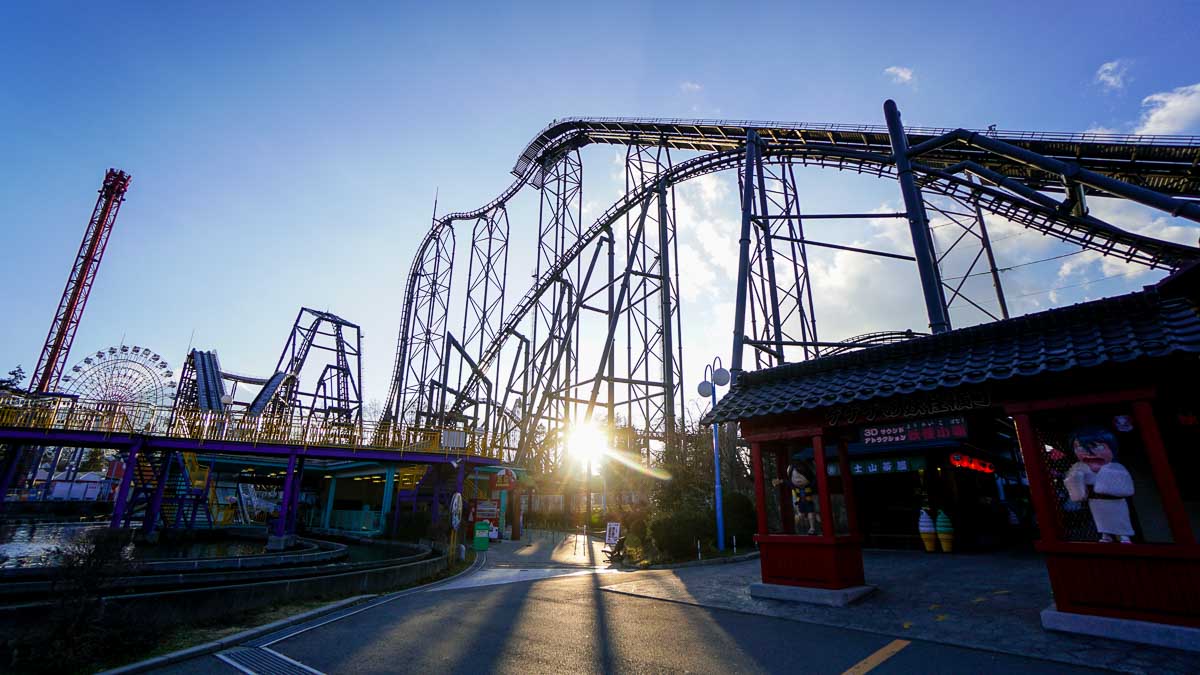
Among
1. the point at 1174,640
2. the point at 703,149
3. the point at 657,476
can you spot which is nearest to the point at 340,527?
the point at 657,476

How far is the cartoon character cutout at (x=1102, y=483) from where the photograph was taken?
4836 millimetres

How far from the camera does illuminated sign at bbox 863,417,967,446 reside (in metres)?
10.3

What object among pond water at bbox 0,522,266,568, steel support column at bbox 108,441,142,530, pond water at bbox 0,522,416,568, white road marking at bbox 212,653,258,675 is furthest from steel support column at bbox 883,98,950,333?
steel support column at bbox 108,441,142,530

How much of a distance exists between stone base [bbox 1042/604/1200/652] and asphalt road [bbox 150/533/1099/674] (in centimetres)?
96

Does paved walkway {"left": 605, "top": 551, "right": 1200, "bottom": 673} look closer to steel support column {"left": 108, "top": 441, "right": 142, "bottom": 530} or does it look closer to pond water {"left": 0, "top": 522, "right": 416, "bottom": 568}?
pond water {"left": 0, "top": 522, "right": 416, "bottom": 568}

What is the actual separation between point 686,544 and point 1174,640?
912 centimetres

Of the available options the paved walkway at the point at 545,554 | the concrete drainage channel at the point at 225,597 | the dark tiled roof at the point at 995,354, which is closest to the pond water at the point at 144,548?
the concrete drainage channel at the point at 225,597

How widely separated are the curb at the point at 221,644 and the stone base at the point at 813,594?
6.03m

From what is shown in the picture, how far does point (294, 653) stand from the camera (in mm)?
5449

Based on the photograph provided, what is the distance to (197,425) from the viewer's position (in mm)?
16422

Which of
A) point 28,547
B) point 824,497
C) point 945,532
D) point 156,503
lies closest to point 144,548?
point 156,503

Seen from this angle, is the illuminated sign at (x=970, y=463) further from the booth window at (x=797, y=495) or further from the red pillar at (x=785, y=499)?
the red pillar at (x=785, y=499)

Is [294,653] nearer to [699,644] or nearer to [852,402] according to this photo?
[699,644]

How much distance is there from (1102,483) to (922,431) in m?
6.31
